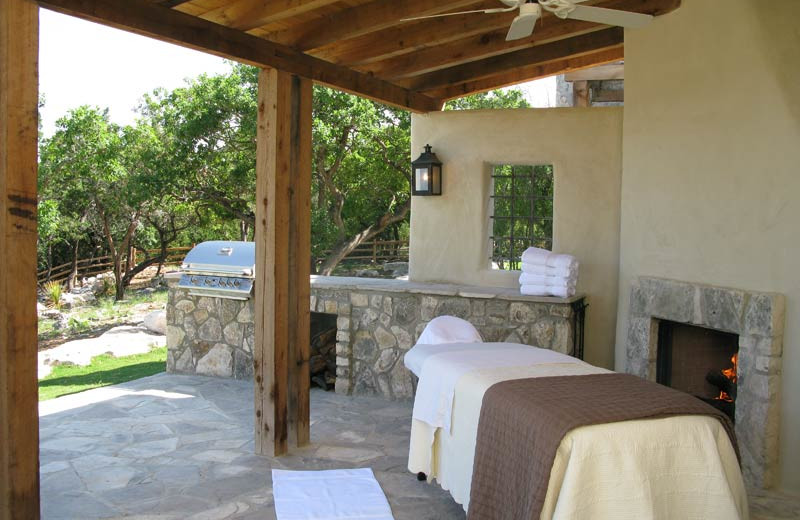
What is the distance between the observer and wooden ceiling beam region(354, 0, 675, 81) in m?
5.57

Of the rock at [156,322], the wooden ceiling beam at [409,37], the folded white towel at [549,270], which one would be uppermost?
the wooden ceiling beam at [409,37]

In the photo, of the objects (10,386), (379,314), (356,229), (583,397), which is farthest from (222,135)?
(583,397)

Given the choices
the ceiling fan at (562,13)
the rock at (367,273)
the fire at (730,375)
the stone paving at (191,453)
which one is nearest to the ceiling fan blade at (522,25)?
the ceiling fan at (562,13)

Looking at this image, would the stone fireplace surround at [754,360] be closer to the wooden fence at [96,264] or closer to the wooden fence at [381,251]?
the wooden fence at [381,251]

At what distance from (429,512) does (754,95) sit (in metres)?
3.31

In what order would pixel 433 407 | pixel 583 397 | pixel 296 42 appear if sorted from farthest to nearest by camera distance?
1. pixel 296 42
2. pixel 433 407
3. pixel 583 397

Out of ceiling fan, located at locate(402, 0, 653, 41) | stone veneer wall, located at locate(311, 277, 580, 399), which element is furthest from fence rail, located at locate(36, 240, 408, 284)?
ceiling fan, located at locate(402, 0, 653, 41)

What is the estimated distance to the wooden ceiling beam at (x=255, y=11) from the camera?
14.1 feet

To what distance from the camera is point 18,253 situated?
3.33m

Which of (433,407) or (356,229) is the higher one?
(356,229)

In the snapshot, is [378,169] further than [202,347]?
Yes

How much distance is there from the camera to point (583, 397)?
325cm

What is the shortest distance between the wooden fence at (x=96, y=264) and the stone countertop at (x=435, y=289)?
11990mm

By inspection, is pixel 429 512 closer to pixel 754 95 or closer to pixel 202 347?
pixel 754 95
